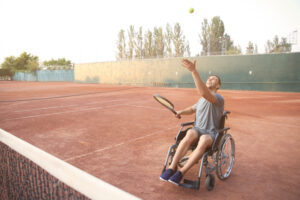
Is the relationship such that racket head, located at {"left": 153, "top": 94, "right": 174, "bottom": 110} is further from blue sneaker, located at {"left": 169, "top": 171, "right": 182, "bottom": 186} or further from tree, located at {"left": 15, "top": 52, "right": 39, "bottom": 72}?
tree, located at {"left": 15, "top": 52, "right": 39, "bottom": 72}

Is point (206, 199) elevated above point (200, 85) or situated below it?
below

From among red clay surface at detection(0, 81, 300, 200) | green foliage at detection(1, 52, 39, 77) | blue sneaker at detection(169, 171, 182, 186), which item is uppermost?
green foliage at detection(1, 52, 39, 77)

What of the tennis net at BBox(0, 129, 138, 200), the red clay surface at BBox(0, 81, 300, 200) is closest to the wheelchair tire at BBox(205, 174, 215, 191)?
the red clay surface at BBox(0, 81, 300, 200)

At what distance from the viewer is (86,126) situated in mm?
5941

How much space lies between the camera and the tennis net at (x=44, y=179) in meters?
1.05

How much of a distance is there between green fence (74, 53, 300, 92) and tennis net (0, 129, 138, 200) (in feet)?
56.8

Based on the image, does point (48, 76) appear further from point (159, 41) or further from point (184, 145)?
point (184, 145)

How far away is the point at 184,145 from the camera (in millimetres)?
2672

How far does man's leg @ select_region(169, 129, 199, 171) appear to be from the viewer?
8.63 feet

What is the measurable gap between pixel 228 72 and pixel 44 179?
18074 millimetres

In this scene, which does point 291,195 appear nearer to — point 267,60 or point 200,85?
point 200,85

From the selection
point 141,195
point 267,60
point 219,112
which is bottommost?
point 141,195

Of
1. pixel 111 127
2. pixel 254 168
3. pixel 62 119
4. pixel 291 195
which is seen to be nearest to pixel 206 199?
pixel 291 195

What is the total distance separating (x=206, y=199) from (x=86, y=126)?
4112 millimetres
